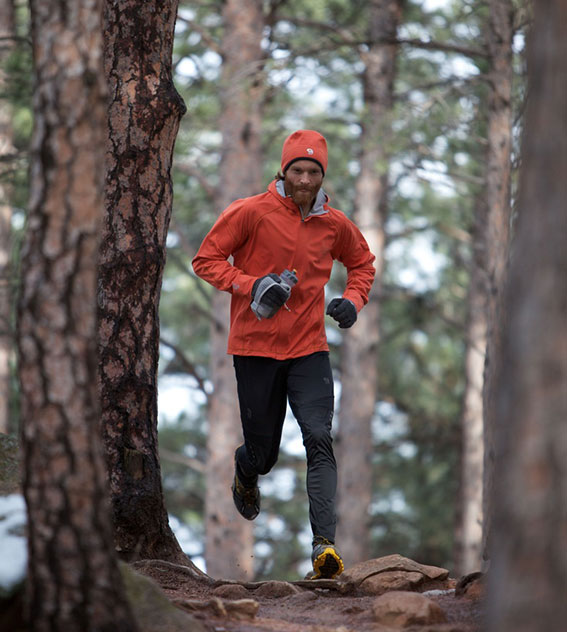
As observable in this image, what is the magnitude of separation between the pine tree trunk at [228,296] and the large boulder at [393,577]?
6.22m

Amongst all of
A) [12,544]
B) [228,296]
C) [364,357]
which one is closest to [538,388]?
[12,544]

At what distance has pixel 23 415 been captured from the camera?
3.32m

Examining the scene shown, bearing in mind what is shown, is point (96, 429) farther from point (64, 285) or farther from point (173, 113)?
point (173, 113)

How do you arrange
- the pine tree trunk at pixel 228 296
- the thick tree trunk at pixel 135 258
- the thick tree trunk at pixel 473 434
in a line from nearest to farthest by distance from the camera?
the thick tree trunk at pixel 135 258 → the pine tree trunk at pixel 228 296 → the thick tree trunk at pixel 473 434

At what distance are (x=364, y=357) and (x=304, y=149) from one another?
9.57 m

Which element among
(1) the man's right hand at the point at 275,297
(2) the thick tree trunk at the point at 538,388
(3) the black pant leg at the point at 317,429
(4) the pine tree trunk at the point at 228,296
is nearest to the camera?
(2) the thick tree trunk at the point at 538,388

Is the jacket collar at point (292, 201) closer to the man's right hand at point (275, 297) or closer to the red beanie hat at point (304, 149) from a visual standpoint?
the red beanie hat at point (304, 149)

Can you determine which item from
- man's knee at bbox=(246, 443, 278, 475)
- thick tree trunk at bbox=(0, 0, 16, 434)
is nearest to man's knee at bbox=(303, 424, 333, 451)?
man's knee at bbox=(246, 443, 278, 475)

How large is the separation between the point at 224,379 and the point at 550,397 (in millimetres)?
9797

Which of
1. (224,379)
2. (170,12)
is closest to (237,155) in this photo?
(224,379)

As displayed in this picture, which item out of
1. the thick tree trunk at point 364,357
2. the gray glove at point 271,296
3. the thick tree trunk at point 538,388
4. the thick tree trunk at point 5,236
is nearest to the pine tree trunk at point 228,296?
the thick tree trunk at point 364,357

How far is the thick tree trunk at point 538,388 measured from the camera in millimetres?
2492

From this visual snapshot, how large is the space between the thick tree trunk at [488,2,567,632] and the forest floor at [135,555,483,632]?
1.56m

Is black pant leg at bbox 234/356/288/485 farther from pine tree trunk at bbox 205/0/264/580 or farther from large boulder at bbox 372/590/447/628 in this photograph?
pine tree trunk at bbox 205/0/264/580
